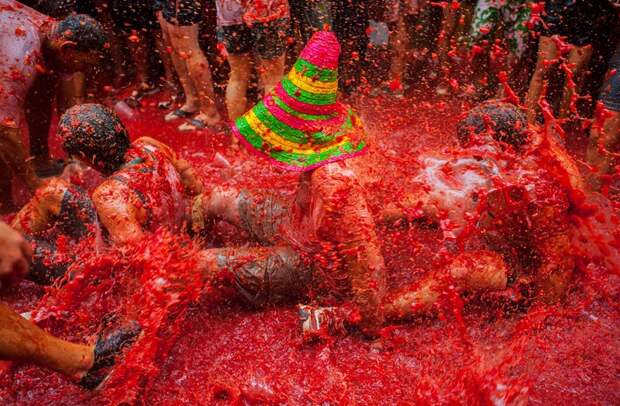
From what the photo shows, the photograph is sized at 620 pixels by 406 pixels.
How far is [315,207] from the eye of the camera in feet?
6.95

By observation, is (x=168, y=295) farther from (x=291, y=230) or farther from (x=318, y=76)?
(x=318, y=76)

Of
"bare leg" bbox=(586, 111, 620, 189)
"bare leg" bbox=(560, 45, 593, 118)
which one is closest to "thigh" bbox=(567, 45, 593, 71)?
"bare leg" bbox=(560, 45, 593, 118)

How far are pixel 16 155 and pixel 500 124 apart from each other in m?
3.14

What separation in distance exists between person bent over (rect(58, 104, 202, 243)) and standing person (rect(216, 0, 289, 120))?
1.42 meters

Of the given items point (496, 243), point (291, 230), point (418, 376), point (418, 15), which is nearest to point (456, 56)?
point (418, 15)

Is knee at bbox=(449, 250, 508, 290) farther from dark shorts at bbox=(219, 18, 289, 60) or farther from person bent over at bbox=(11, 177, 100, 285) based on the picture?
dark shorts at bbox=(219, 18, 289, 60)

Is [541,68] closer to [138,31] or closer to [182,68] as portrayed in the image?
[182,68]

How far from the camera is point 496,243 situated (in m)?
2.53

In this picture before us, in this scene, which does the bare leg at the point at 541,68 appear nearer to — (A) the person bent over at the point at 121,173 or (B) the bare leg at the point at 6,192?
(A) the person bent over at the point at 121,173

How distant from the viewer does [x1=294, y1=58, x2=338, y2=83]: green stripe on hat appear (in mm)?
1869

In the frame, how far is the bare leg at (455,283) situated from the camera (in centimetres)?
235

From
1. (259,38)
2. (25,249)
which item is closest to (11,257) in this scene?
(25,249)

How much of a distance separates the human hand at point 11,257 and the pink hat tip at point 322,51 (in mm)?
1206

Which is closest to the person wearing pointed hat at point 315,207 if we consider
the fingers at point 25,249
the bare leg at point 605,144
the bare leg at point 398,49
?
the fingers at point 25,249
